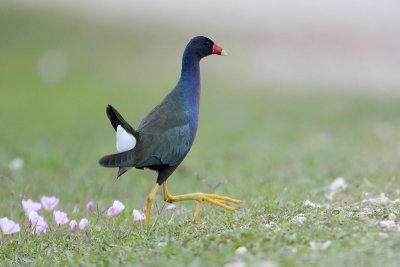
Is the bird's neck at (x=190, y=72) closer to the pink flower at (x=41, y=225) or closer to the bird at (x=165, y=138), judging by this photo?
the bird at (x=165, y=138)

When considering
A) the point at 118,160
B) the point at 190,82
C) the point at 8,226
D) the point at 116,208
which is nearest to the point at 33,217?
the point at 8,226

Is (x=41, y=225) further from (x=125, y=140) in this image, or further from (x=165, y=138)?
(x=165, y=138)

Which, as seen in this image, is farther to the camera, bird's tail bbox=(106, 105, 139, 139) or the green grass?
bird's tail bbox=(106, 105, 139, 139)

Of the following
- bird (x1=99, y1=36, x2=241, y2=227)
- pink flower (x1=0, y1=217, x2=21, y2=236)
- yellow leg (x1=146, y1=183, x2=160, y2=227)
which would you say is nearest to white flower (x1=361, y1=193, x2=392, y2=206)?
bird (x1=99, y1=36, x2=241, y2=227)

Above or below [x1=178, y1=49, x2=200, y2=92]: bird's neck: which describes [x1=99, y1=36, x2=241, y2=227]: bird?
below

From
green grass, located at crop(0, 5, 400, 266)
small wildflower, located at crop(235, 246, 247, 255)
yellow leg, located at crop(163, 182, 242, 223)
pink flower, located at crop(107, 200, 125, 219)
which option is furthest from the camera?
yellow leg, located at crop(163, 182, 242, 223)

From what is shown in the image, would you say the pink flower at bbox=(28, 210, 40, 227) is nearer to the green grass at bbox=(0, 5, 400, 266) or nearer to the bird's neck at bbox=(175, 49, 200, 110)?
the green grass at bbox=(0, 5, 400, 266)

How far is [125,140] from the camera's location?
Answer: 160 inches

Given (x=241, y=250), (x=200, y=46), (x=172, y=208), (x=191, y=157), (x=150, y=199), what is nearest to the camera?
(x=241, y=250)

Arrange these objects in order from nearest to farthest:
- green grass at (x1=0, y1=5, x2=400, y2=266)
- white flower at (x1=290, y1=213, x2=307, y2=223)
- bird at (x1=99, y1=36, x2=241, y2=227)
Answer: green grass at (x1=0, y1=5, x2=400, y2=266)
white flower at (x1=290, y1=213, x2=307, y2=223)
bird at (x1=99, y1=36, x2=241, y2=227)

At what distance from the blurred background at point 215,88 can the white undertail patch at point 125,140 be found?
75 centimetres

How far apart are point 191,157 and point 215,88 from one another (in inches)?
223

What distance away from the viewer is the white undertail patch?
4.05 m

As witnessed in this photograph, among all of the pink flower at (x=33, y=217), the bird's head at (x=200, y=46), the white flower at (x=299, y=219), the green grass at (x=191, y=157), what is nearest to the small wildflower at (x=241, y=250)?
the green grass at (x=191, y=157)
